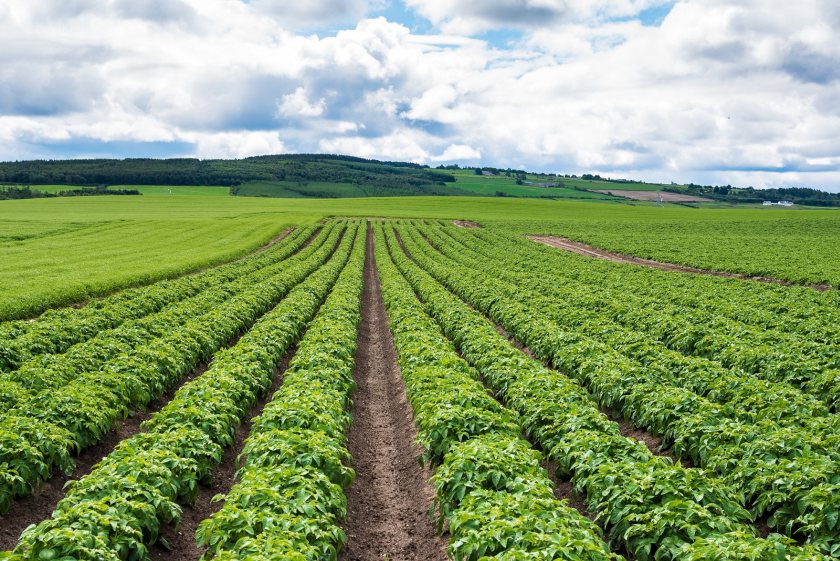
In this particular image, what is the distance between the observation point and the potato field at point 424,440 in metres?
8.02

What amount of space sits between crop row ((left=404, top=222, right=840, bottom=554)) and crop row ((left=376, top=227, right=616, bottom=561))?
2977 mm

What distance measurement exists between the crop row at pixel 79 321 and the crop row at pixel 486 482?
1267 centimetres

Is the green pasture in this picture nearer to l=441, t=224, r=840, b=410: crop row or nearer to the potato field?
the potato field

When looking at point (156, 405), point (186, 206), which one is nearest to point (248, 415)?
point (156, 405)

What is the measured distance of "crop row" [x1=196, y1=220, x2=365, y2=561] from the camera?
7.64 meters

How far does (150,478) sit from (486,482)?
5555 mm


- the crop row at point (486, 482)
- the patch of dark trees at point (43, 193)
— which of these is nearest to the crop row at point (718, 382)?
the crop row at point (486, 482)

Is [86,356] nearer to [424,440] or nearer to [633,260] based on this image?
[424,440]

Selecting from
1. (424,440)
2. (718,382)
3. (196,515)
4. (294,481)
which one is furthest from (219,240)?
(294,481)

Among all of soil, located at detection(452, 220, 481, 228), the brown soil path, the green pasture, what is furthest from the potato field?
soil, located at detection(452, 220, 481, 228)

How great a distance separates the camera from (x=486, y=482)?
380 inches

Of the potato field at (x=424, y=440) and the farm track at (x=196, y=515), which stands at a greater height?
the potato field at (x=424, y=440)

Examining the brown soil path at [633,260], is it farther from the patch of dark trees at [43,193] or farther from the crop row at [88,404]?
the patch of dark trees at [43,193]

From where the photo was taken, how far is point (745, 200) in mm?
198625
